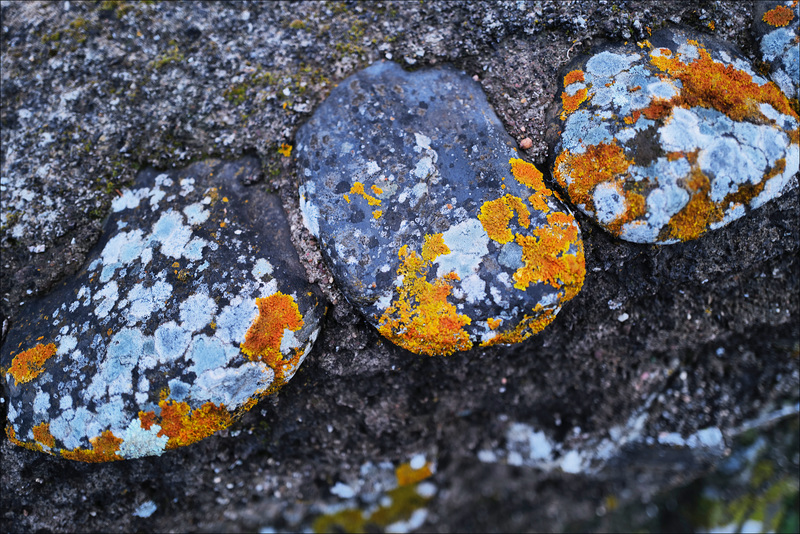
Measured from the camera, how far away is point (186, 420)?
167 cm

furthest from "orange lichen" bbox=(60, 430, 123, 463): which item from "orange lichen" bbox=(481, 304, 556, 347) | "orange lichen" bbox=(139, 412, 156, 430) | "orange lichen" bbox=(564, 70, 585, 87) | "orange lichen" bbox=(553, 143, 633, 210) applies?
"orange lichen" bbox=(564, 70, 585, 87)

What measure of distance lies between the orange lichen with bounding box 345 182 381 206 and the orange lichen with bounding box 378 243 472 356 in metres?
0.21

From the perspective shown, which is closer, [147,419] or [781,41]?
[147,419]

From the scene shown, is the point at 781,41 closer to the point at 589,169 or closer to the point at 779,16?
the point at 779,16

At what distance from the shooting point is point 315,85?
195 cm

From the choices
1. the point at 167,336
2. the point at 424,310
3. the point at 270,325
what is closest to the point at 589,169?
the point at 424,310

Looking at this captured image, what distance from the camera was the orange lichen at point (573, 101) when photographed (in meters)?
1.75

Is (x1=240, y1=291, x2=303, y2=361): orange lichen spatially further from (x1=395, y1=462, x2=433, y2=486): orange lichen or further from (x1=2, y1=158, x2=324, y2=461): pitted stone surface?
(x1=395, y1=462, x2=433, y2=486): orange lichen

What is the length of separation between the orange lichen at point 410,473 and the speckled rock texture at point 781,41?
2354 mm

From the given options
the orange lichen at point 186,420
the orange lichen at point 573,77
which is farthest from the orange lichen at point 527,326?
the orange lichen at point 186,420

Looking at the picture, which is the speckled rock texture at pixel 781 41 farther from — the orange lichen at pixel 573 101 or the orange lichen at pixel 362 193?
the orange lichen at pixel 362 193

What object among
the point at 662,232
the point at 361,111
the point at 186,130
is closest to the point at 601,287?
the point at 662,232

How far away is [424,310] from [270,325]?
574 millimetres

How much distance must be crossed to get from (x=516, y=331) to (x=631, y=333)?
756mm
